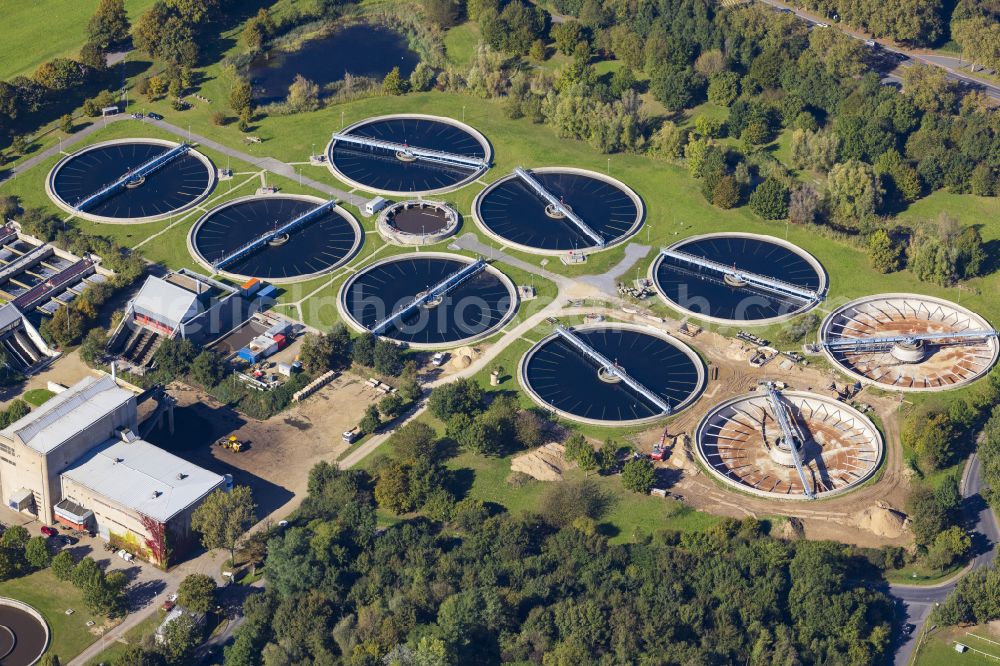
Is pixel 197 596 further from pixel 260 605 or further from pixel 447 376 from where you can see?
pixel 447 376

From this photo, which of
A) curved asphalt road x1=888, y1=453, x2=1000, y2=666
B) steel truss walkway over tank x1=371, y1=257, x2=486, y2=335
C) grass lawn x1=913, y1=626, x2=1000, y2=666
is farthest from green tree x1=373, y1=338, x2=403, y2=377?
grass lawn x1=913, y1=626, x2=1000, y2=666

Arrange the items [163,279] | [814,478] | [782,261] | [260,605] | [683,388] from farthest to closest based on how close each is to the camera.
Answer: [782,261]
[163,279]
[683,388]
[814,478]
[260,605]

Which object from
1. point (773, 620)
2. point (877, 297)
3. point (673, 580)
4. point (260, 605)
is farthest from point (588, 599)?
point (877, 297)

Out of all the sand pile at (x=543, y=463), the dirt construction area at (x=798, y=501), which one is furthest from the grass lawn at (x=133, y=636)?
the dirt construction area at (x=798, y=501)

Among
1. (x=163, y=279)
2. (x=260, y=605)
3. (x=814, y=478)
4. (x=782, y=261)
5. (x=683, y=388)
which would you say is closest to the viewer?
(x=260, y=605)

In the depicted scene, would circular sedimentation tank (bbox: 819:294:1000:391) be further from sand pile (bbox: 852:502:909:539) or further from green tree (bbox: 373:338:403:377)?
green tree (bbox: 373:338:403:377)
